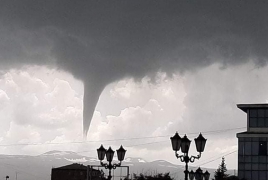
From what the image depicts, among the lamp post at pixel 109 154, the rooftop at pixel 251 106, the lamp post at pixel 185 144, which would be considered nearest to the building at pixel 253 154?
the rooftop at pixel 251 106

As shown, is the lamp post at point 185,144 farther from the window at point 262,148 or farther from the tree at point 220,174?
the window at point 262,148

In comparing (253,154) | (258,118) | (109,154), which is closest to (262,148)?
(253,154)

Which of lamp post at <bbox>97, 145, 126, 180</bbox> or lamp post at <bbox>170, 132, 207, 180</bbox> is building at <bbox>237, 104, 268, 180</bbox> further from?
lamp post at <bbox>170, 132, 207, 180</bbox>

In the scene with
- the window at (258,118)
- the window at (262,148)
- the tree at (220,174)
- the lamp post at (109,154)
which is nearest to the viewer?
the lamp post at (109,154)

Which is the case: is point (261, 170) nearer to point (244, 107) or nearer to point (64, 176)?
point (244, 107)

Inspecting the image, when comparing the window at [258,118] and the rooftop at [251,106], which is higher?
the rooftop at [251,106]

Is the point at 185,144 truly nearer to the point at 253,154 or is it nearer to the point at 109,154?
the point at 109,154

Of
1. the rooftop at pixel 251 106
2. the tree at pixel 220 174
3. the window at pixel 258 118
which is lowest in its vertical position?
the tree at pixel 220 174

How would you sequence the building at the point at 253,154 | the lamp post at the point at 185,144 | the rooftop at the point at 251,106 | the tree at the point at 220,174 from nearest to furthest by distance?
the lamp post at the point at 185,144, the tree at the point at 220,174, the building at the point at 253,154, the rooftop at the point at 251,106

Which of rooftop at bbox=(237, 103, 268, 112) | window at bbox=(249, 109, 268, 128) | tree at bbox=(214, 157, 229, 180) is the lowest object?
tree at bbox=(214, 157, 229, 180)

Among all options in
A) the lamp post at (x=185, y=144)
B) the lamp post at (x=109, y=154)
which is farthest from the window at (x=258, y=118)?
the lamp post at (x=185, y=144)

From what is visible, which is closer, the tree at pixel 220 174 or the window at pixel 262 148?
the tree at pixel 220 174

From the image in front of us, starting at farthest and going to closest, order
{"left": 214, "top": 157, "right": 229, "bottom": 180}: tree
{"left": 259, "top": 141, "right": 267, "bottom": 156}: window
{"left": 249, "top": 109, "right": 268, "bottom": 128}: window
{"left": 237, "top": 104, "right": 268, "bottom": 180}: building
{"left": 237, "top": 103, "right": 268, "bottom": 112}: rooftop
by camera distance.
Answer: {"left": 237, "top": 103, "right": 268, "bottom": 112}: rooftop, {"left": 249, "top": 109, "right": 268, "bottom": 128}: window, {"left": 259, "top": 141, "right": 267, "bottom": 156}: window, {"left": 237, "top": 104, "right": 268, "bottom": 180}: building, {"left": 214, "top": 157, "right": 229, "bottom": 180}: tree

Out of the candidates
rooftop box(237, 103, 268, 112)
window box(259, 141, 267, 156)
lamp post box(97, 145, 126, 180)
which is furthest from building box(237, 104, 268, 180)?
lamp post box(97, 145, 126, 180)
